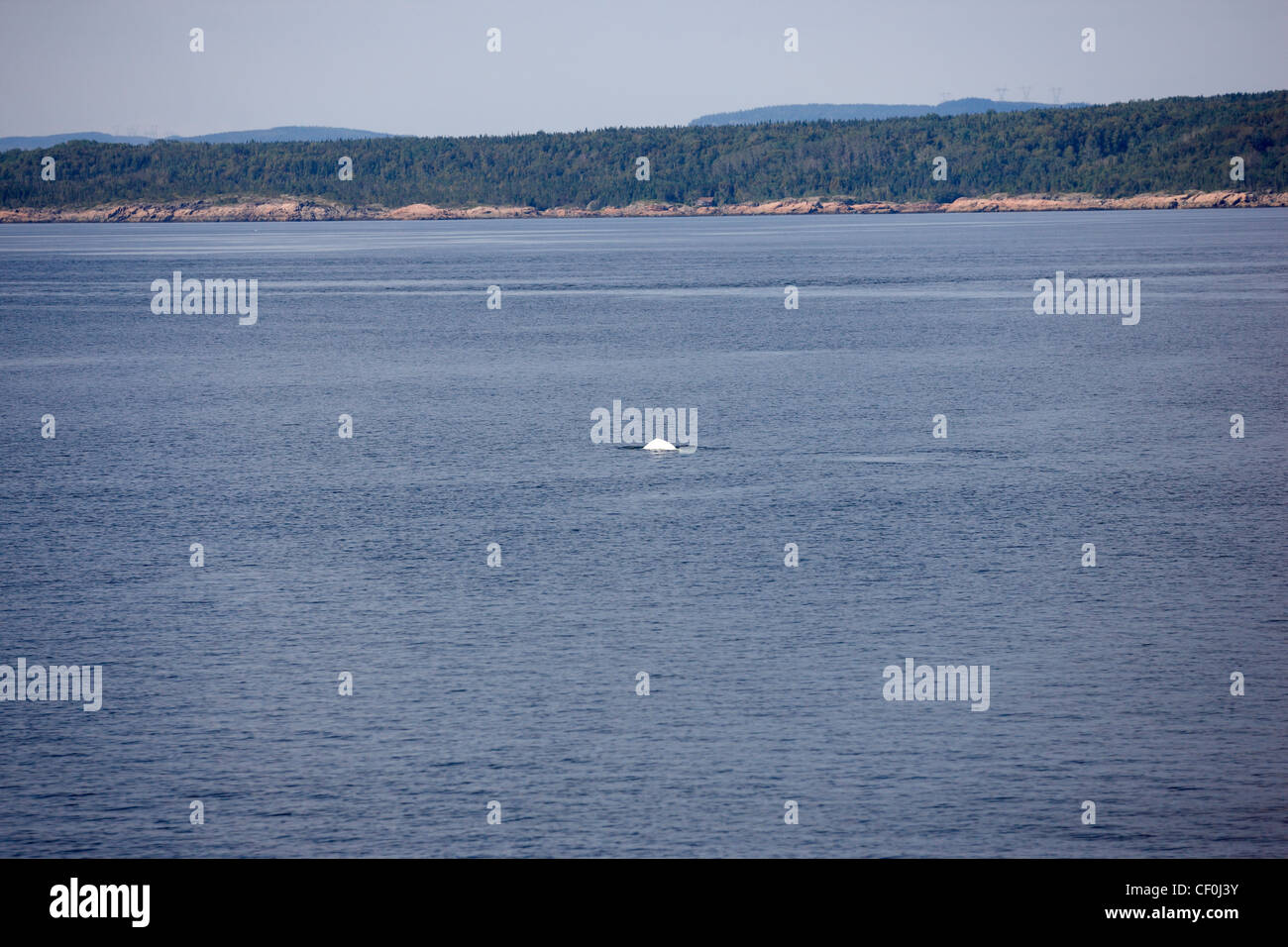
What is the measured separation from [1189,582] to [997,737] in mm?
9895

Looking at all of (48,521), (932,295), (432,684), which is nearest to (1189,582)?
(432,684)

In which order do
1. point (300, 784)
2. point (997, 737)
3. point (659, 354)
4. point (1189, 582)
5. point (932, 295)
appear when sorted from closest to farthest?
point (300, 784)
point (997, 737)
point (1189, 582)
point (659, 354)
point (932, 295)

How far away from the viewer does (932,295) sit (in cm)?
10725

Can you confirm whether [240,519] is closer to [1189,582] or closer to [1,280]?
[1189,582]

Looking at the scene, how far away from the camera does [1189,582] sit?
31.5 metres

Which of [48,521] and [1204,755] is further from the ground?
[48,521]

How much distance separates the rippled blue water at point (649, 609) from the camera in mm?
21188

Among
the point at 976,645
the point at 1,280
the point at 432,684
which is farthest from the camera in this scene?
the point at 1,280

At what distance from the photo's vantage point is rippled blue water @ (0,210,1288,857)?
21188 mm

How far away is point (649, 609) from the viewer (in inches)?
1182

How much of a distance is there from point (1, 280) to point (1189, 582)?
129 meters

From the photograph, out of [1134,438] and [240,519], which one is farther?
[1134,438]
